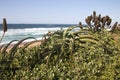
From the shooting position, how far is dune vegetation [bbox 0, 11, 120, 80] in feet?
10.4

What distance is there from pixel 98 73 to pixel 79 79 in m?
0.35

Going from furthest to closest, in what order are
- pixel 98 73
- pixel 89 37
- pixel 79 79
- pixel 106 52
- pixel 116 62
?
1. pixel 89 37
2. pixel 106 52
3. pixel 116 62
4. pixel 98 73
5. pixel 79 79

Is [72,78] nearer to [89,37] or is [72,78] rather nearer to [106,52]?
[106,52]

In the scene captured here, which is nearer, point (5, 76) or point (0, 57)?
point (5, 76)

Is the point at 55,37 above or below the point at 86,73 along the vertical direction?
above

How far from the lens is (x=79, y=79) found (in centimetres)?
304

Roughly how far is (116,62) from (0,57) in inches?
59.2

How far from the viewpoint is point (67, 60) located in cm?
376

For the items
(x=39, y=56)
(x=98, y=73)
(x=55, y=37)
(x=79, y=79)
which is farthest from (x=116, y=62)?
(x=55, y=37)

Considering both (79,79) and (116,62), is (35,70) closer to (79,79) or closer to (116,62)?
(79,79)

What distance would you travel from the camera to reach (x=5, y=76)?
3.16 m

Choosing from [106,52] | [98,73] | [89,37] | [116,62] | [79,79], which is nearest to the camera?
[79,79]

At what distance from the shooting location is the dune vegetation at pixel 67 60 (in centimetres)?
317

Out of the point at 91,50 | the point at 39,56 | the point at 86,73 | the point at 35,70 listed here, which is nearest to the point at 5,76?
the point at 35,70
